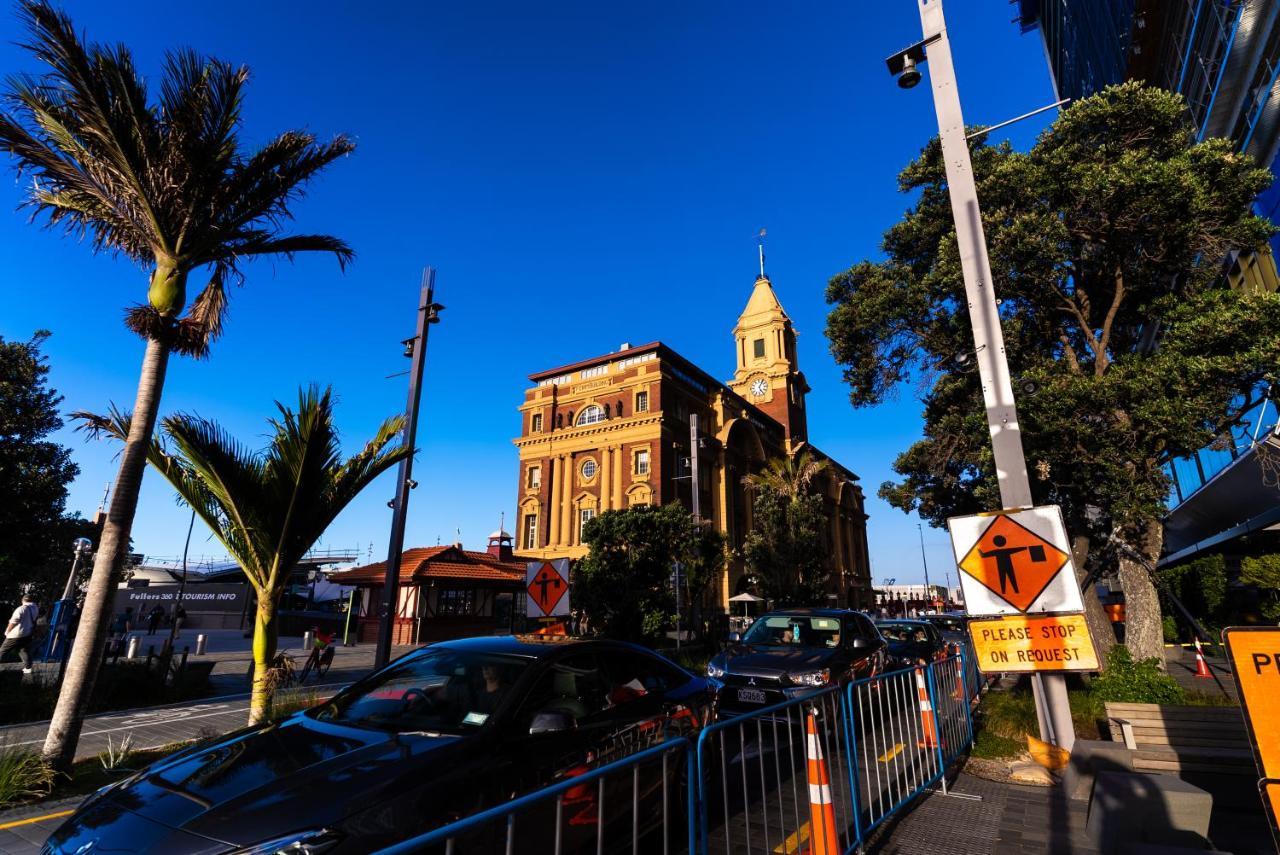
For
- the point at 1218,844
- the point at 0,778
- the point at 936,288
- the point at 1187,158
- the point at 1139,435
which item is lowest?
the point at 1218,844

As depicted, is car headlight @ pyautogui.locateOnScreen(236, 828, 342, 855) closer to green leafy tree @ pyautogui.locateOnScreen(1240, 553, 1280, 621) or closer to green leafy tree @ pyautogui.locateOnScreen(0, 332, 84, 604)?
green leafy tree @ pyautogui.locateOnScreen(1240, 553, 1280, 621)

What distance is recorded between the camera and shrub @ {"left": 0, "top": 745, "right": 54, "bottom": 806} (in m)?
5.43

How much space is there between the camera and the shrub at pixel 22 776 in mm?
5430

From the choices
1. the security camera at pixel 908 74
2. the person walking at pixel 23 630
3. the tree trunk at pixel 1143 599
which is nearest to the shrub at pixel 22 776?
the person walking at pixel 23 630

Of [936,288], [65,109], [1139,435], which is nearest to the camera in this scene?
[65,109]

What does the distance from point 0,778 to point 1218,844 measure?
10085 mm

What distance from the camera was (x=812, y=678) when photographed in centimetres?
823

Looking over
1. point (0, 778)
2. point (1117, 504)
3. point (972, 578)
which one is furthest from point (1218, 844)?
point (0, 778)

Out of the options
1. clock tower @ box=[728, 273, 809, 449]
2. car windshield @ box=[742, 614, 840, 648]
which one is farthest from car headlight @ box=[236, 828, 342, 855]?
clock tower @ box=[728, 273, 809, 449]

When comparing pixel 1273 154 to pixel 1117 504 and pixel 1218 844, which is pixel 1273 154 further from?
pixel 1218 844

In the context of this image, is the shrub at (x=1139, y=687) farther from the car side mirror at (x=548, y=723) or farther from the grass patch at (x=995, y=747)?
the car side mirror at (x=548, y=723)

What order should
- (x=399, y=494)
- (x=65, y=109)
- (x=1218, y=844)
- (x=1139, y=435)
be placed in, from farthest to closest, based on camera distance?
(x=1139, y=435)
(x=399, y=494)
(x=65, y=109)
(x=1218, y=844)

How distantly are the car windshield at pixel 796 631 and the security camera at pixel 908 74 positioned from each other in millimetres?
7703

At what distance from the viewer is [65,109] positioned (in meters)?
6.86
